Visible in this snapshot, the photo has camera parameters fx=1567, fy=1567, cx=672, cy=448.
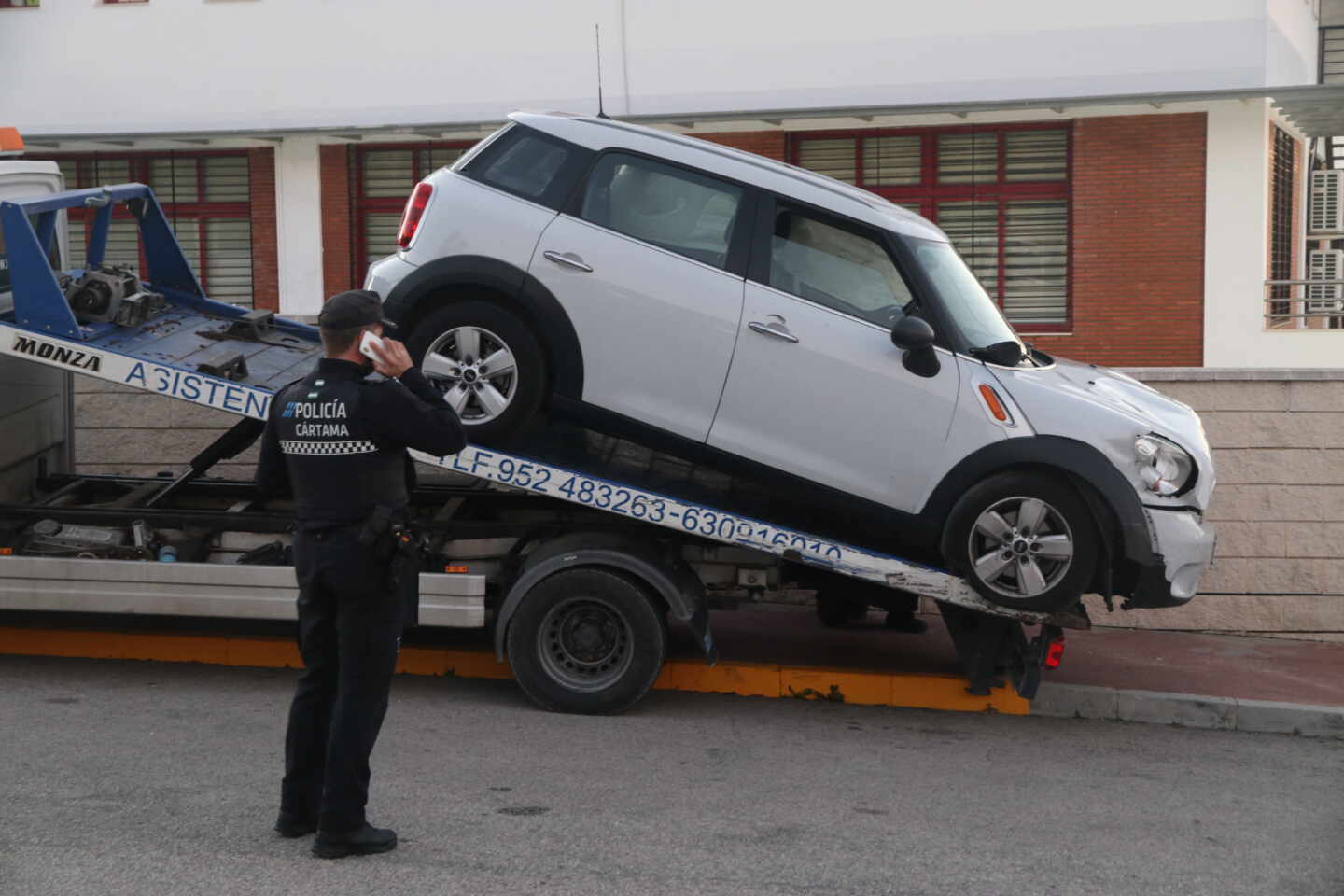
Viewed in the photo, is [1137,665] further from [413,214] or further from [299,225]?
[299,225]

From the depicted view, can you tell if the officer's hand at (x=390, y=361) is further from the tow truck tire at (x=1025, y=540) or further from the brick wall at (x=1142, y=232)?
the brick wall at (x=1142, y=232)

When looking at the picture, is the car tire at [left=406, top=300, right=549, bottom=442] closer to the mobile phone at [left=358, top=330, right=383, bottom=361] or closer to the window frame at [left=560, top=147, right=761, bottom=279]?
the window frame at [left=560, top=147, right=761, bottom=279]

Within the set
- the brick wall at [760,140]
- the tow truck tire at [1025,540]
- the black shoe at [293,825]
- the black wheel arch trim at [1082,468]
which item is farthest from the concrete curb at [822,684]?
the brick wall at [760,140]

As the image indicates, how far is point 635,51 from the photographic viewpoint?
61.3 ft

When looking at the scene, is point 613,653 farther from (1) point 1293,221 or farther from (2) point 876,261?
(1) point 1293,221

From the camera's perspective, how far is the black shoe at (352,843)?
510 cm

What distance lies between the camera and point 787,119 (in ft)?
59.7

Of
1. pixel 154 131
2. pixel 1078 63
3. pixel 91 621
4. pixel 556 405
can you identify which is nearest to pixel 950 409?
pixel 556 405

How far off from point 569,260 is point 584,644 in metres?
1.86

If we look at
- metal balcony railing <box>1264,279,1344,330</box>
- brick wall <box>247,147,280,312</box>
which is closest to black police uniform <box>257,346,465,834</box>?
metal balcony railing <box>1264,279,1344,330</box>

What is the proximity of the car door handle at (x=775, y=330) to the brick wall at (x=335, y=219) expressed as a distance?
13.3 m

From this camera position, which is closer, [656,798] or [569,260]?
[656,798]

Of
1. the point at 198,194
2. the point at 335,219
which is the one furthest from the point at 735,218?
the point at 198,194

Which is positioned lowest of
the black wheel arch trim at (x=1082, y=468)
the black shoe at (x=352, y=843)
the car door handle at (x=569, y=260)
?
the black shoe at (x=352, y=843)
